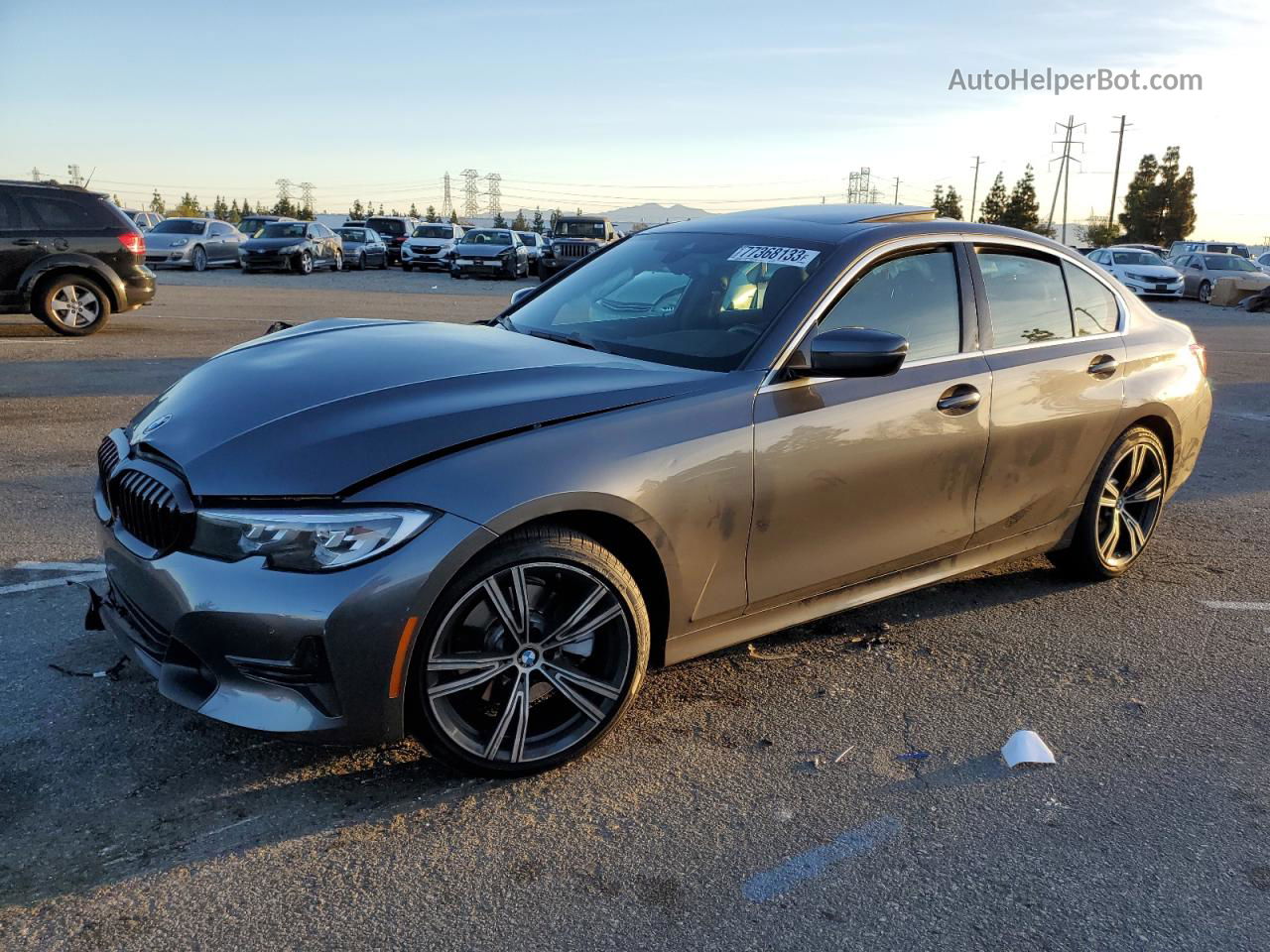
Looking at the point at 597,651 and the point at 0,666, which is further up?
the point at 597,651

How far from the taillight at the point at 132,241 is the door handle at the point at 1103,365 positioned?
1151cm

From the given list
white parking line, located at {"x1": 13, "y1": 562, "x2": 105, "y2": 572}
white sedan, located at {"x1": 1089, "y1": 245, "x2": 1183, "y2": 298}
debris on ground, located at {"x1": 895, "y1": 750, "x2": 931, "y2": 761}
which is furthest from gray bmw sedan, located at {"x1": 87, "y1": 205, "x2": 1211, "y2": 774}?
white sedan, located at {"x1": 1089, "y1": 245, "x2": 1183, "y2": 298}

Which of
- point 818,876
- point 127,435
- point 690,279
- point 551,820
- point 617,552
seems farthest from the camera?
point 690,279

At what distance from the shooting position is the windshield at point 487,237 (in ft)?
105

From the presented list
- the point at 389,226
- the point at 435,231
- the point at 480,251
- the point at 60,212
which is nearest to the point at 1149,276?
the point at 480,251

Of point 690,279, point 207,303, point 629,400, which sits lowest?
point 207,303

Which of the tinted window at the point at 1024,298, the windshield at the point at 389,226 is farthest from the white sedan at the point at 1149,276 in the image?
the tinted window at the point at 1024,298

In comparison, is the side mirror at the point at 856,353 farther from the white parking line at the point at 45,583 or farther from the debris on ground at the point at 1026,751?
the white parking line at the point at 45,583

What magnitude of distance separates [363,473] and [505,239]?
1201 inches

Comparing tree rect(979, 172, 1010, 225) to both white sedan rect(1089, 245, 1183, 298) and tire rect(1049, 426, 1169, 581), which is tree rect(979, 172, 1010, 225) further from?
tire rect(1049, 426, 1169, 581)

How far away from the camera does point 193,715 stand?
3410 mm

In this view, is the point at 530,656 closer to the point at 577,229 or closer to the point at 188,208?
the point at 577,229

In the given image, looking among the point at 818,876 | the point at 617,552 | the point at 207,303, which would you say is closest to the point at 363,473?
the point at 617,552

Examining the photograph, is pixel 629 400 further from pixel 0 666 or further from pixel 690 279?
pixel 0 666
